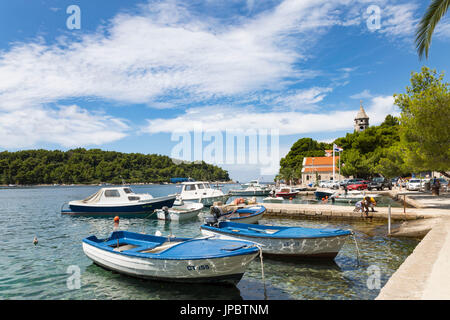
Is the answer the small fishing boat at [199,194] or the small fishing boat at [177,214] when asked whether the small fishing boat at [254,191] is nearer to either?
the small fishing boat at [199,194]

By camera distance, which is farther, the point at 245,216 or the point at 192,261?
the point at 245,216

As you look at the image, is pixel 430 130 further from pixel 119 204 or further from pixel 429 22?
pixel 119 204

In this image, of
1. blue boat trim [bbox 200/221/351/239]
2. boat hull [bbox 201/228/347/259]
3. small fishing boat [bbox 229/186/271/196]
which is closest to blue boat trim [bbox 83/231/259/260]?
blue boat trim [bbox 200/221/351/239]

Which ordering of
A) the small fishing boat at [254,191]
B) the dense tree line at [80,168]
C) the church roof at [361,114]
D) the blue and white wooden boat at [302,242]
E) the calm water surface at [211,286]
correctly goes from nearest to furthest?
the calm water surface at [211,286] → the blue and white wooden boat at [302,242] → the small fishing boat at [254,191] → the church roof at [361,114] → the dense tree line at [80,168]

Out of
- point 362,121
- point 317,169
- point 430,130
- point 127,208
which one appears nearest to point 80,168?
point 317,169

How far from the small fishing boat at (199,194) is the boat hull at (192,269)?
24.2 metres

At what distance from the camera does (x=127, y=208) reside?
27562mm

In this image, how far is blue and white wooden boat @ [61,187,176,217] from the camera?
27281 millimetres

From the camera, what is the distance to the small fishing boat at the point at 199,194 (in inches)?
1335

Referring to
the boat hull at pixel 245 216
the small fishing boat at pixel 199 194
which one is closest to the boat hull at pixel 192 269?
the boat hull at pixel 245 216

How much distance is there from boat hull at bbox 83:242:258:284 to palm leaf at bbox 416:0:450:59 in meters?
9.83

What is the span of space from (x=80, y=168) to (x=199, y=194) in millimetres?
154777

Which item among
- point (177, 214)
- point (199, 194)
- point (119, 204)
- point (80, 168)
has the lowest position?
point (177, 214)

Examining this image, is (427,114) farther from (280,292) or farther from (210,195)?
(210,195)
